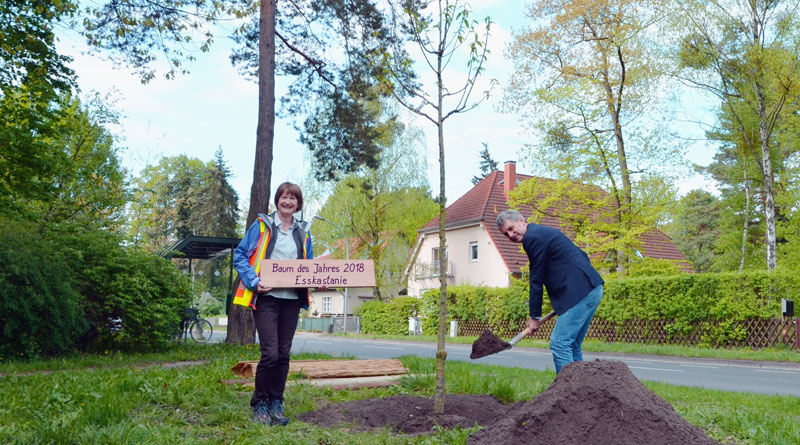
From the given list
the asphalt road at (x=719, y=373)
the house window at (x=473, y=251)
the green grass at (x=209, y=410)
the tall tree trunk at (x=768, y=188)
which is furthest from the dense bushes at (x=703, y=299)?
the house window at (x=473, y=251)

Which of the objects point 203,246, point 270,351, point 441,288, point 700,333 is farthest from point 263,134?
point 700,333

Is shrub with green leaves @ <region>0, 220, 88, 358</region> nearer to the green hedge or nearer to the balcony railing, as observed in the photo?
the green hedge

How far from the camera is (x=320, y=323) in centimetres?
4766

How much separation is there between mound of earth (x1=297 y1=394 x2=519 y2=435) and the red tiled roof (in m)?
28.2

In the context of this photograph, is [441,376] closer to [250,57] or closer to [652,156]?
[250,57]

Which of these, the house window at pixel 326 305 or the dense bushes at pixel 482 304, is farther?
the house window at pixel 326 305

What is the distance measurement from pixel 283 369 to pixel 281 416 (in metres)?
0.40

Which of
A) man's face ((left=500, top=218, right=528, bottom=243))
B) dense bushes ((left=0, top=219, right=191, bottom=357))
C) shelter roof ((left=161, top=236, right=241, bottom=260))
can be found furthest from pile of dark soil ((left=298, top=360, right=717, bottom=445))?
shelter roof ((left=161, top=236, right=241, bottom=260))

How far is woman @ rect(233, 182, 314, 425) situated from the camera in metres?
5.14

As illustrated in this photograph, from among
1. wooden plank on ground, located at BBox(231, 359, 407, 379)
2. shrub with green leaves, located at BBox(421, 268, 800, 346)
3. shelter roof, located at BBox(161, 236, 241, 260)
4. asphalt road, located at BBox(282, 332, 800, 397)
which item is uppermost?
shelter roof, located at BBox(161, 236, 241, 260)

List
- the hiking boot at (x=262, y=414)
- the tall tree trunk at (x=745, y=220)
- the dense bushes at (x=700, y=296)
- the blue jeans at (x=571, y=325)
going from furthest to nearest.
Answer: the tall tree trunk at (x=745, y=220), the dense bushes at (x=700, y=296), the blue jeans at (x=571, y=325), the hiking boot at (x=262, y=414)

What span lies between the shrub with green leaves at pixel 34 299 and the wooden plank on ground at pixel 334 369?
5.68m

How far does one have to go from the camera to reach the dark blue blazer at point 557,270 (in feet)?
18.1

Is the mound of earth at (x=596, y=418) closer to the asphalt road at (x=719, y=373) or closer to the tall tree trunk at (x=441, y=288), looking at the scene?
the tall tree trunk at (x=441, y=288)
